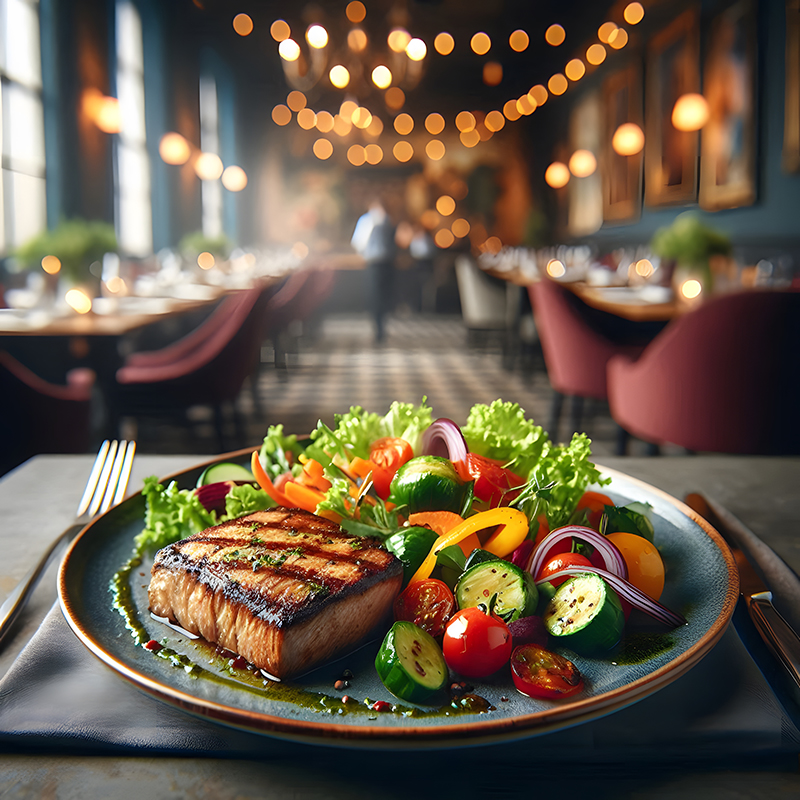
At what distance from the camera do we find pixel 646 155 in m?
9.65

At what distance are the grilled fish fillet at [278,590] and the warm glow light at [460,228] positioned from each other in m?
20.7

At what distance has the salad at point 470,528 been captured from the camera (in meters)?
0.54

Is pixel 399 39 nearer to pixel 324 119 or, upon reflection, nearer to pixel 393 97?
pixel 393 97

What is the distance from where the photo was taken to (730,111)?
22.4ft

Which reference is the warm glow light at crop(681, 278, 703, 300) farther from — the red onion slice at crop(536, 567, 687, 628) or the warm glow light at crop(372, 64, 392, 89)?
the warm glow light at crop(372, 64, 392, 89)

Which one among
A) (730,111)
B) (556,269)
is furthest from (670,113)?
(556,269)

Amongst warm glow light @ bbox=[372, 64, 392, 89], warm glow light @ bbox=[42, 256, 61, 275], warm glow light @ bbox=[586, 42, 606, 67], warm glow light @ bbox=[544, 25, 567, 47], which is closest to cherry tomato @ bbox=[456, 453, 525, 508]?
warm glow light @ bbox=[42, 256, 61, 275]

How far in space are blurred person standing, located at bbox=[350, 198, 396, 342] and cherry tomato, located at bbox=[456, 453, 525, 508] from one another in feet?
30.7

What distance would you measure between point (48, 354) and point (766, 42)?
20.3ft

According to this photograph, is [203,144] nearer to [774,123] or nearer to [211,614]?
[774,123]

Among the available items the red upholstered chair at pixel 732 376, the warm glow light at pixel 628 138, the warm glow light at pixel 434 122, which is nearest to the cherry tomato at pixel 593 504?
the red upholstered chair at pixel 732 376

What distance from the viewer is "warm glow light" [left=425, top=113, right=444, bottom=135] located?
1720 centimetres

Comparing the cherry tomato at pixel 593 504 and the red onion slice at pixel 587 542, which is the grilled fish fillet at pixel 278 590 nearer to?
the red onion slice at pixel 587 542

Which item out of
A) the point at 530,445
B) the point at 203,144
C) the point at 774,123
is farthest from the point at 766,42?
the point at 203,144
